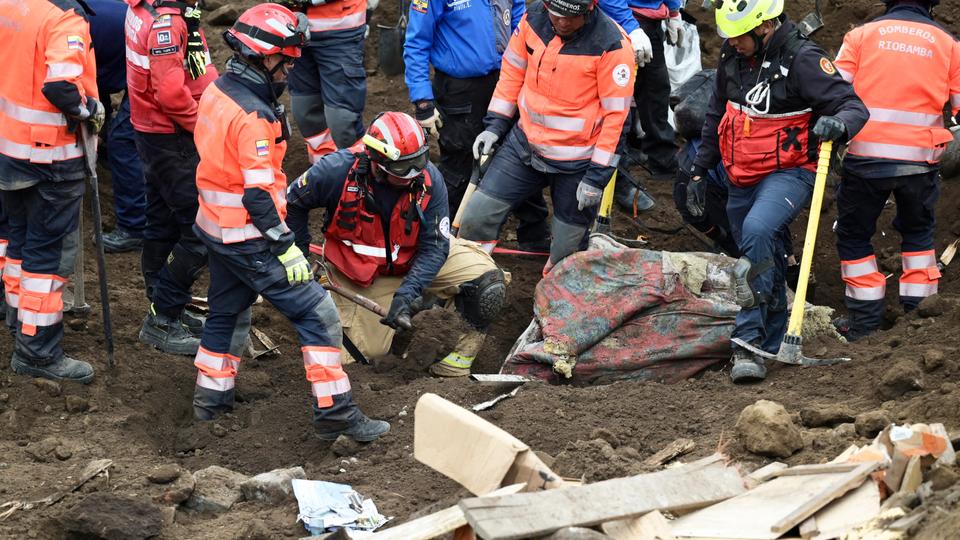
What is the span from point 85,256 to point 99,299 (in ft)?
Answer: 2.20

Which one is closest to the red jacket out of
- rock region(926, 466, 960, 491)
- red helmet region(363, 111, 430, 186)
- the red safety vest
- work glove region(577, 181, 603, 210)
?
the red safety vest

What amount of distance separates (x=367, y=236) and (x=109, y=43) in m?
2.56

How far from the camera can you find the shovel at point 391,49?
11203 millimetres

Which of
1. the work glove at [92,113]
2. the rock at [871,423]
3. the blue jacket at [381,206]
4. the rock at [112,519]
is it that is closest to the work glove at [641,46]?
the blue jacket at [381,206]

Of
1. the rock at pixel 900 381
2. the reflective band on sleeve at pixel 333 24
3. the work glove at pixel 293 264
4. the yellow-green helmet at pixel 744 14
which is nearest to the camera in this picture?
the rock at pixel 900 381

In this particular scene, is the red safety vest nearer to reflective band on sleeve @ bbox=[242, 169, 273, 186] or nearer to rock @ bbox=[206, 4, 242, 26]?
reflective band on sleeve @ bbox=[242, 169, 273, 186]

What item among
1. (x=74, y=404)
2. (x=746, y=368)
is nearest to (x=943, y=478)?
(x=746, y=368)

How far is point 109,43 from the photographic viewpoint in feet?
26.9

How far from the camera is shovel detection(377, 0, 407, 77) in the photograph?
1120 centimetres

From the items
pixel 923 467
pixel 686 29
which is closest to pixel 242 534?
pixel 923 467

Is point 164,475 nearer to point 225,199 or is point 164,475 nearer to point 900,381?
point 225,199

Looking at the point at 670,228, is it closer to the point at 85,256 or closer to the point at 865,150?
the point at 865,150

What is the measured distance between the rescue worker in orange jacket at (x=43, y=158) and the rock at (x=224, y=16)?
15.8 feet

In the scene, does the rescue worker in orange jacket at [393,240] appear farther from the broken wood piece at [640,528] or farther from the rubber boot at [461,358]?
the broken wood piece at [640,528]
